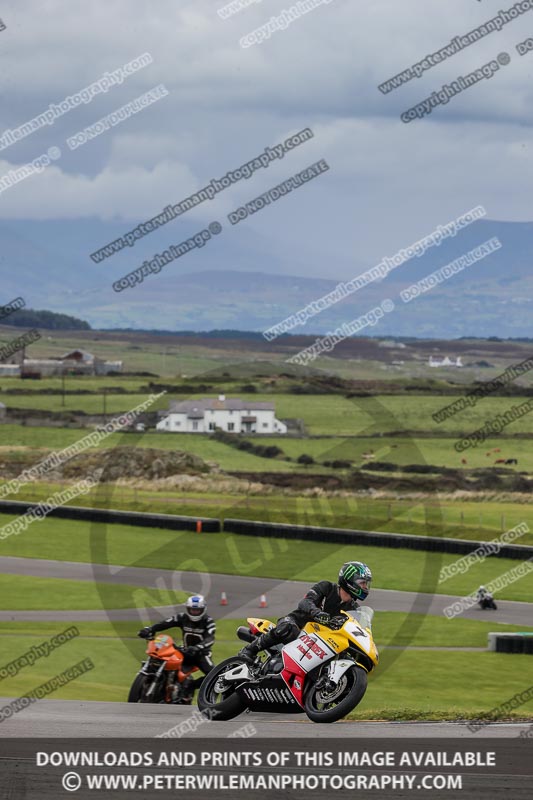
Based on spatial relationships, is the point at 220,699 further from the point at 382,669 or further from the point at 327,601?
the point at 382,669

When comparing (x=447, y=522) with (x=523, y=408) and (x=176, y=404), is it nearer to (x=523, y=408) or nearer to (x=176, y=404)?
(x=176, y=404)

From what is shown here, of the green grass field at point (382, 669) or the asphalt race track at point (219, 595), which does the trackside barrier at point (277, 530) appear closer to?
the asphalt race track at point (219, 595)

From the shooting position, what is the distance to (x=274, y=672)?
41.8 feet

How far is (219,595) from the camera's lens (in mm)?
37344

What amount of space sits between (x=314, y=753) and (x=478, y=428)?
389 ft

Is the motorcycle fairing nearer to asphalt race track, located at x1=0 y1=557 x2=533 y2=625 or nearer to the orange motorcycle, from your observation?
the orange motorcycle

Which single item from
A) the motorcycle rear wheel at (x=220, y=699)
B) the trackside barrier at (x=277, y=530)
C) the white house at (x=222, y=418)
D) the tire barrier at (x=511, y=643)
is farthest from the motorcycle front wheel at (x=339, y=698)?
the white house at (x=222, y=418)

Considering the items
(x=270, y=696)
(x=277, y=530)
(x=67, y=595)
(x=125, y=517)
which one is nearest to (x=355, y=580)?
(x=270, y=696)

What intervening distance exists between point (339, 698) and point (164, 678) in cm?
589

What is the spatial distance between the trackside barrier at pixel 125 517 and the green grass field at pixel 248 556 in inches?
23.2

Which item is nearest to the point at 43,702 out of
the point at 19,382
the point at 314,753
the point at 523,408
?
the point at 314,753

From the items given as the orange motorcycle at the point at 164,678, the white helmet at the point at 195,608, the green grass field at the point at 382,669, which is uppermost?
the white helmet at the point at 195,608

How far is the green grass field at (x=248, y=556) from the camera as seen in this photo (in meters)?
40.8

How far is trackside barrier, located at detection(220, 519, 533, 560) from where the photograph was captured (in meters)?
44.3
